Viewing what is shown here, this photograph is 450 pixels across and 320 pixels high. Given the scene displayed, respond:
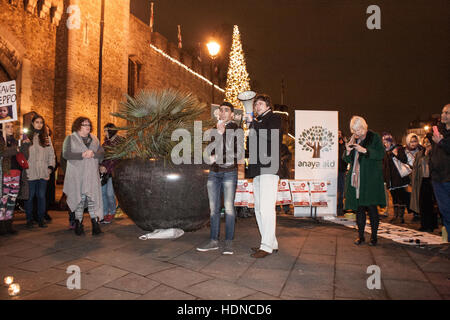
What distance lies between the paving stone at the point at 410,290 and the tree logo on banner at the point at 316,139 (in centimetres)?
368

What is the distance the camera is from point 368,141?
14.3 ft

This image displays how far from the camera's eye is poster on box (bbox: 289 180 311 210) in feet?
19.6

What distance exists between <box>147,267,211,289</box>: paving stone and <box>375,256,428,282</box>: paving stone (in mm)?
1686

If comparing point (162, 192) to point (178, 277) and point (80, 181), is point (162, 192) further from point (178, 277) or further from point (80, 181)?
point (178, 277)

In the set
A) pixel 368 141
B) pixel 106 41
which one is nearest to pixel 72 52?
pixel 106 41

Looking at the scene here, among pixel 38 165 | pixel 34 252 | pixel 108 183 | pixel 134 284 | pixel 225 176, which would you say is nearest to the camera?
pixel 134 284

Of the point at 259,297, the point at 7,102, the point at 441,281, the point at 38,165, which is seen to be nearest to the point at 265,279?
the point at 259,297

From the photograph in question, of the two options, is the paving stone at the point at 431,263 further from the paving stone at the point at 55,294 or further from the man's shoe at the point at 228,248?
the paving stone at the point at 55,294

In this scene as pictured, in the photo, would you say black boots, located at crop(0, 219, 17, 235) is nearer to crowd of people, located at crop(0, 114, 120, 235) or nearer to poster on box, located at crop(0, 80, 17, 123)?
crowd of people, located at crop(0, 114, 120, 235)

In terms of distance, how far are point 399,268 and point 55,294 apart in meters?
3.13

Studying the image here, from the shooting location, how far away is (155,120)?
4.61 m

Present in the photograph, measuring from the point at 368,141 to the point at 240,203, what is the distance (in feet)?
7.88
